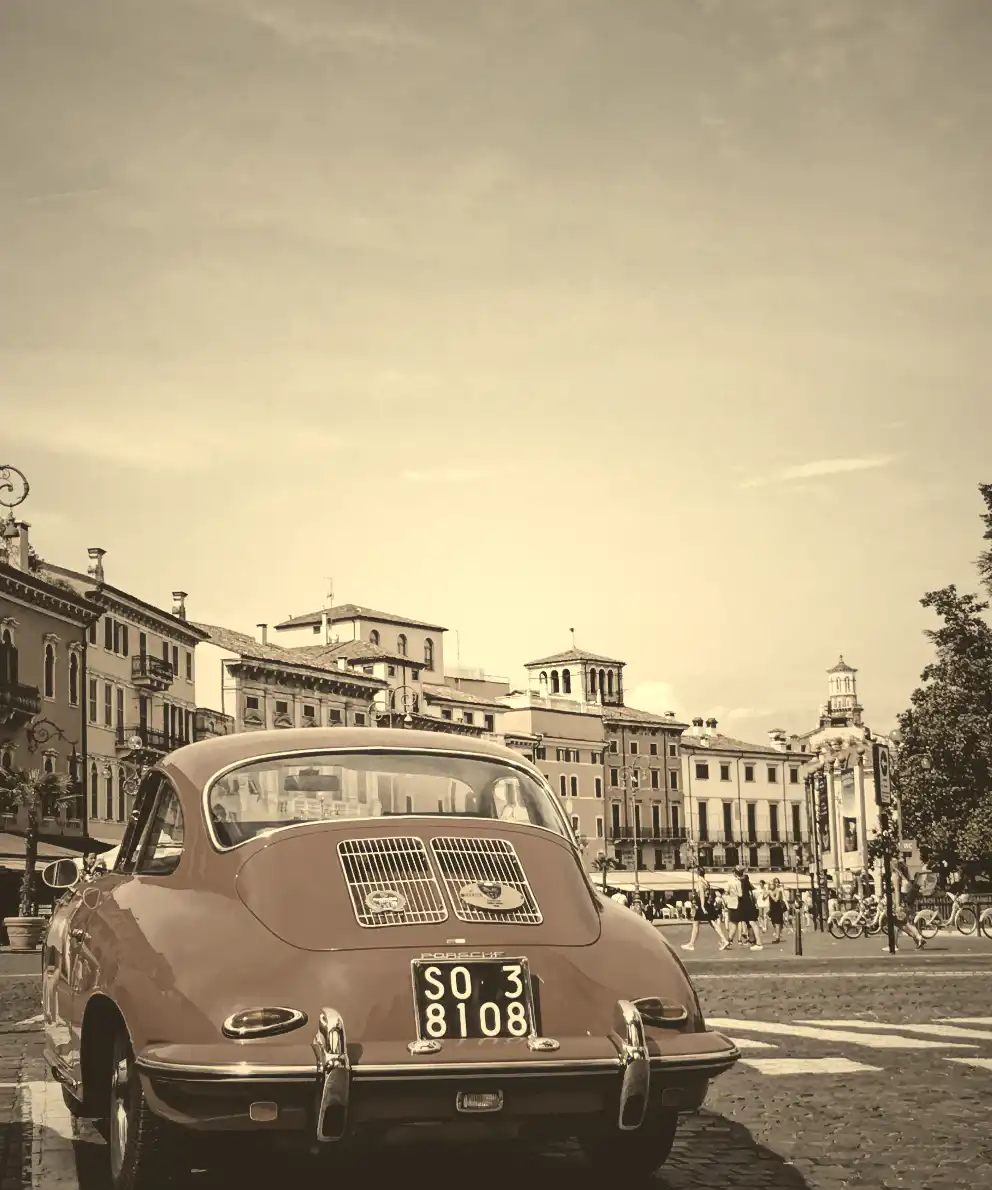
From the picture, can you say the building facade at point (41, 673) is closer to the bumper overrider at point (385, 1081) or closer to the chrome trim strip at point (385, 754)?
the chrome trim strip at point (385, 754)

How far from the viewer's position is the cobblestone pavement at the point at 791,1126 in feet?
24.5

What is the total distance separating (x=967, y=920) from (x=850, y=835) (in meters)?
84.4

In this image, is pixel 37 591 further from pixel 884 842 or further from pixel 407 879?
pixel 407 879

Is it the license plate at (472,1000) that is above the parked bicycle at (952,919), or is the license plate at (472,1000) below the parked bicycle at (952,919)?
above

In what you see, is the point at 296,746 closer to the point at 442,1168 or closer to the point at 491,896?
the point at 491,896

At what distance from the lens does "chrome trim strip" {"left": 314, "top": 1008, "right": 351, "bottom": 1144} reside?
5.91 m

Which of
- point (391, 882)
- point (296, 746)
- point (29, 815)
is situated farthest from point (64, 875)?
point (29, 815)

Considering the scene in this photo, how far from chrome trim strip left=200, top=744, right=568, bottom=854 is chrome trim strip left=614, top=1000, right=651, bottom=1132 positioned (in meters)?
1.01

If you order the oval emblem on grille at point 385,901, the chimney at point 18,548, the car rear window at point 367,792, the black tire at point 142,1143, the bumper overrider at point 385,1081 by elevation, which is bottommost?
the black tire at point 142,1143

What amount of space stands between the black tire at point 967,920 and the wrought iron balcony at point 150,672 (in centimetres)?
4037

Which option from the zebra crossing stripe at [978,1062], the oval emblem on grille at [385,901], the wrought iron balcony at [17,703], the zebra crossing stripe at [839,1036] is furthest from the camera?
the wrought iron balcony at [17,703]

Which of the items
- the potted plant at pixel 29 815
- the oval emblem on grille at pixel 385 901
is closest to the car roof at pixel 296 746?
the oval emblem on grille at pixel 385 901

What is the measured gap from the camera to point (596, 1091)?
6.28 meters

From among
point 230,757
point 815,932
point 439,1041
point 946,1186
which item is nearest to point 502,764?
point 230,757
